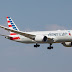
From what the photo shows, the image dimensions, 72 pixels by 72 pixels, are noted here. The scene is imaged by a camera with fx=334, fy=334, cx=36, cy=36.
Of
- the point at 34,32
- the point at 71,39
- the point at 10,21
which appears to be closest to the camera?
the point at 71,39

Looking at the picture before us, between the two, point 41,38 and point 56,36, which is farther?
point 56,36

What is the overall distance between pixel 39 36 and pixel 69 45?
1223 cm

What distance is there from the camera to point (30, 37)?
100750 millimetres

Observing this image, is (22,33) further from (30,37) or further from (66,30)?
(66,30)

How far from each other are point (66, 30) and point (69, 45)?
26.6 feet

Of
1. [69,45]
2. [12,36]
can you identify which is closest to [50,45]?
[69,45]

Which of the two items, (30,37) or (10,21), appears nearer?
(30,37)

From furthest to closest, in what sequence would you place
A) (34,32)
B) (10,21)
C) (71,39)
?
1. (10,21)
2. (34,32)
3. (71,39)

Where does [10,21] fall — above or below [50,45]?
above

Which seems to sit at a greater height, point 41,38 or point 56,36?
point 56,36

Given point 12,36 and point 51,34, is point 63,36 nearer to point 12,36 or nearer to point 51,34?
point 51,34

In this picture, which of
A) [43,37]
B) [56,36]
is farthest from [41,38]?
[56,36]

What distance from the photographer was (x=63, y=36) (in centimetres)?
9575

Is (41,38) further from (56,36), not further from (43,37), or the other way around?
(56,36)
